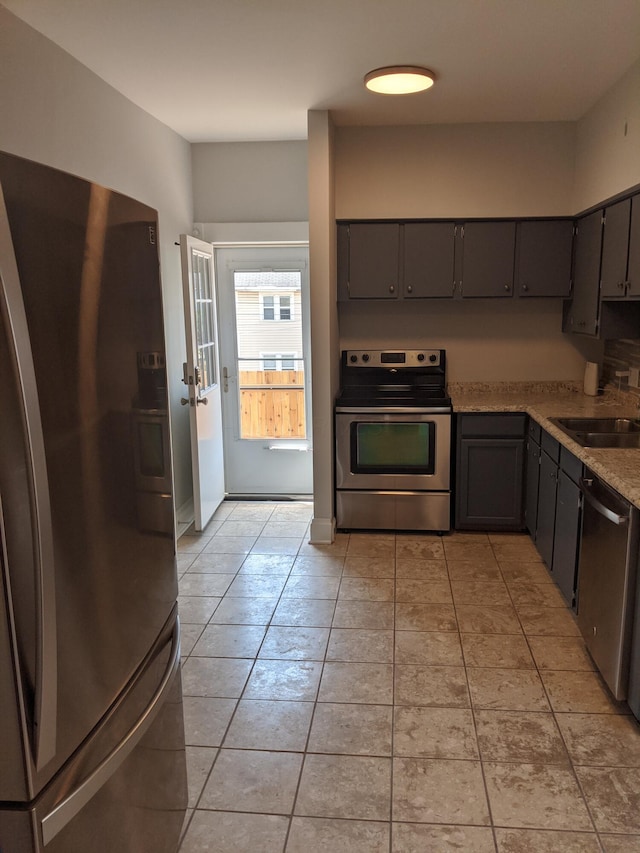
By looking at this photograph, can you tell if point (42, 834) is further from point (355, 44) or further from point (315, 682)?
point (355, 44)

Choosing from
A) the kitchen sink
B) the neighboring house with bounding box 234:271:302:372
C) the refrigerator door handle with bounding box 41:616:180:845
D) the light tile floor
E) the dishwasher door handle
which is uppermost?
the neighboring house with bounding box 234:271:302:372

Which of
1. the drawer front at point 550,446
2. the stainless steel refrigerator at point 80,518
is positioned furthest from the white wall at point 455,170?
the stainless steel refrigerator at point 80,518

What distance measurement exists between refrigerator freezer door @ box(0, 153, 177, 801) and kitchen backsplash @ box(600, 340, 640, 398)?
3.33 metres

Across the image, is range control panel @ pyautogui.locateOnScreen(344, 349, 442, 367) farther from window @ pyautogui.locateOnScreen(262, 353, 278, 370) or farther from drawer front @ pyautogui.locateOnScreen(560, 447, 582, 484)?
drawer front @ pyautogui.locateOnScreen(560, 447, 582, 484)

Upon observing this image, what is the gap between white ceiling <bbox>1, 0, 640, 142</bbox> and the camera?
8.38ft

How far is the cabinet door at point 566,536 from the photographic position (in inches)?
123

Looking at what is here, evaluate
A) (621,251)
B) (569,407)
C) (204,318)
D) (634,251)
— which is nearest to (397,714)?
(569,407)

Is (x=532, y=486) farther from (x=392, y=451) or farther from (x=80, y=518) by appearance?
(x=80, y=518)

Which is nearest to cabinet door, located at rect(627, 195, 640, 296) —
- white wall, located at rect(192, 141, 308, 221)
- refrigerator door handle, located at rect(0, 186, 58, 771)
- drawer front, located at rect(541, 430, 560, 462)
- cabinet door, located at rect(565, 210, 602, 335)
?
cabinet door, located at rect(565, 210, 602, 335)

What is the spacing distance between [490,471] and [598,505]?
164 cm

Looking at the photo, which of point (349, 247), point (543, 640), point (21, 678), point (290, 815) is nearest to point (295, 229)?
point (349, 247)

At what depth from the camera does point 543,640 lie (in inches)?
121

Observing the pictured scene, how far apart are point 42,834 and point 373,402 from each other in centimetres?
340

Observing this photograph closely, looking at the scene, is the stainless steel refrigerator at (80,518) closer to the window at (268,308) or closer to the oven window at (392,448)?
the oven window at (392,448)
